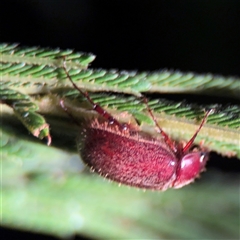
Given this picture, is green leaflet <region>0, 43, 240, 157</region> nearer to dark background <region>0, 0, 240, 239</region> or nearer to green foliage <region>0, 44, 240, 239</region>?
green foliage <region>0, 44, 240, 239</region>

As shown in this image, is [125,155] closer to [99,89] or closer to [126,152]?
[126,152]

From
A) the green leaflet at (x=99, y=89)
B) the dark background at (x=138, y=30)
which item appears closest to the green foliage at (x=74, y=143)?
the green leaflet at (x=99, y=89)

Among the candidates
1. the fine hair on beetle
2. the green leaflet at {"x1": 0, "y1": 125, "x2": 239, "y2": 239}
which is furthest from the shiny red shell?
the green leaflet at {"x1": 0, "y1": 125, "x2": 239, "y2": 239}

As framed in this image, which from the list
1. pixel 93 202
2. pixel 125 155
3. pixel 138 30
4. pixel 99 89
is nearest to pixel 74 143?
pixel 125 155

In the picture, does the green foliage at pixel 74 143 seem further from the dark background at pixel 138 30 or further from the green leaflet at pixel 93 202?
the dark background at pixel 138 30

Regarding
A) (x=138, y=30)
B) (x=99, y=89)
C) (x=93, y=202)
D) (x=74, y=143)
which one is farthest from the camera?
(x=138, y=30)

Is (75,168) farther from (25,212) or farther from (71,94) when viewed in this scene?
(71,94)

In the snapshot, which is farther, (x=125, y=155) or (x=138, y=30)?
(x=138, y=30)
